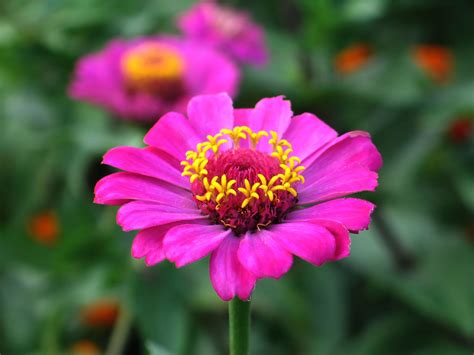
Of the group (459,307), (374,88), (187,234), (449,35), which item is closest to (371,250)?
(459,307)

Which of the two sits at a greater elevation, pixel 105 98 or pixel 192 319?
pixel 105 98

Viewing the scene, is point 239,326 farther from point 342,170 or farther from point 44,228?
point 44,228

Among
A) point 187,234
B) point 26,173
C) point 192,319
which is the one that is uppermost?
point 187,234

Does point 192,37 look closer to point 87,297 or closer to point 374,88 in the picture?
point 374,88

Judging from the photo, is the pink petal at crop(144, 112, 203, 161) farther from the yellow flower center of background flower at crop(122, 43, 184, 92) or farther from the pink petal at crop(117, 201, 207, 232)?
the yellow flower center of background flower at crop(122, 43, 184, 92)

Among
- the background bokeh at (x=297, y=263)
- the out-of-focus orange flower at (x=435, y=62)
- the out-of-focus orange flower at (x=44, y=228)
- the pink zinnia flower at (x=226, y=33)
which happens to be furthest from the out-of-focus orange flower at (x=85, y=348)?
the out-of-focus orange flower at (x=435, y=62)

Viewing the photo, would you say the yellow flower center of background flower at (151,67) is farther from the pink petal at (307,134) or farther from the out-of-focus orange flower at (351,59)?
the pink petal at (307,134)

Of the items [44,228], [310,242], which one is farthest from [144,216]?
[44,228]
